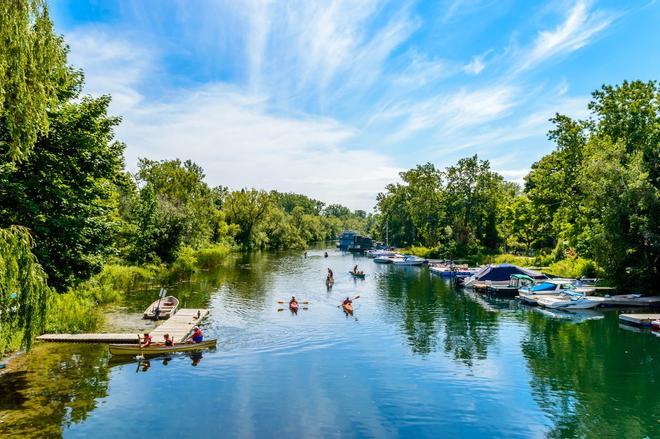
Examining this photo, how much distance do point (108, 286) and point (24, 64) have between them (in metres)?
32.4

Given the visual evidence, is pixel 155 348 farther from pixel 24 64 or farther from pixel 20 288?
pixel 24 64

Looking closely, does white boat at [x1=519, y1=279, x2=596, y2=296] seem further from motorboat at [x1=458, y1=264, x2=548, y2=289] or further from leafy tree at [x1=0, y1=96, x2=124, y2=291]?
leafy tree at [x1=0, y1=96, x2=124, y2=291]

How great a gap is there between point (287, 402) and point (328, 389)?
258cm

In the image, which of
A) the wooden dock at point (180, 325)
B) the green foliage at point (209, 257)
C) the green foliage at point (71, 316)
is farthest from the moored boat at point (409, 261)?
the green foliage at point (71, 316)

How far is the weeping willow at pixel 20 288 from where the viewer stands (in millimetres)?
16188

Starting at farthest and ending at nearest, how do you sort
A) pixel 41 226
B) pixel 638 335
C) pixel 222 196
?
pixel 222 196
pixel 638 335
pixel 41 226

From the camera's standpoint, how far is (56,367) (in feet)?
81.0

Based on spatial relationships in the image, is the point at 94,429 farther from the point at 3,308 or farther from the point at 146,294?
the point at 146,294

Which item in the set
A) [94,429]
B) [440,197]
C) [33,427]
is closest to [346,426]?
[94,429]

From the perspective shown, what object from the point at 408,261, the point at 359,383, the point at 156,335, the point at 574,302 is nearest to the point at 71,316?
the point at 156,335

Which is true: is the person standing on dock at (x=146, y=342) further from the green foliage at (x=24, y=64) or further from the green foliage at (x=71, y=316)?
the green foliage at (x=24, y=64)

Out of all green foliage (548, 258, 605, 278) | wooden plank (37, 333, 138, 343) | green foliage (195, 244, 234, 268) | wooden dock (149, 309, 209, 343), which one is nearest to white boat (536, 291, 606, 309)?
green foliage (548, 258, 605, 278)

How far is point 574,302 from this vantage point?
147 feet

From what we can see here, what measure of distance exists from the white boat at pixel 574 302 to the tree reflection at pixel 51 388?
3938cm
